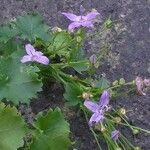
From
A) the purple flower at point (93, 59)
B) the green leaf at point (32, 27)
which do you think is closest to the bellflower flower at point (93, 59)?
the purple flower at point (93, 59)

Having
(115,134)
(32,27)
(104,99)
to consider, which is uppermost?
(32,27)

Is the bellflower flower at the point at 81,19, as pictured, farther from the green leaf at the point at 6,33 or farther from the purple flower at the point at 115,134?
the purple flower at the point at 115,134

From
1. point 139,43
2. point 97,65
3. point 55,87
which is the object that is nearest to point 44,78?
point 55,87

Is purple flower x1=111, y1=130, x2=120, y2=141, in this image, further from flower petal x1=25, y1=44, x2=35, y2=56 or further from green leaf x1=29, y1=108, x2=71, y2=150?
flower petal x1=25, y1=44, x2=35, y2=56

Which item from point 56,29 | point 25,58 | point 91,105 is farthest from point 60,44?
point 91,105

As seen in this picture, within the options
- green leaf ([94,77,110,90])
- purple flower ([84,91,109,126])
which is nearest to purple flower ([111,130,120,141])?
purple flower ([84,91,109,126])

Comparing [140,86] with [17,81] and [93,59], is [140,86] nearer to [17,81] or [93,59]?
[93,59]
